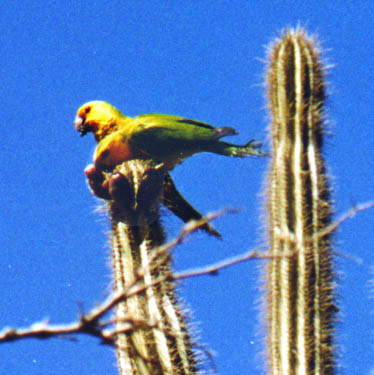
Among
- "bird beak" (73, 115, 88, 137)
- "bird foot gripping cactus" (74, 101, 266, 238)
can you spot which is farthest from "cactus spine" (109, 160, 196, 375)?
"bird beak" (73, 115, 88, 137)

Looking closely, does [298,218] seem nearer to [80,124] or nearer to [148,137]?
[148,137]

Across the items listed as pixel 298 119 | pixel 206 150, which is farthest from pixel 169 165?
pixel 298 119

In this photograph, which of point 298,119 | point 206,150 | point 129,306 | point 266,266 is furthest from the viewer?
point 206,150

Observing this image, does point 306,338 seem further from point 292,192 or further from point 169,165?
point 169,165

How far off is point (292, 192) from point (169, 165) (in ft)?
2.40

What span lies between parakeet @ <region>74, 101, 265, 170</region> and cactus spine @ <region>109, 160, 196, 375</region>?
103 mm

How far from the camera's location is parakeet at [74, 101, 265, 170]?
3.77m

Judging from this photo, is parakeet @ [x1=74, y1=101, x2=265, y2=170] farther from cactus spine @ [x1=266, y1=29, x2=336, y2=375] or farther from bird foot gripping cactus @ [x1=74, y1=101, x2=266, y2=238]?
cactus spine @ [x1=266, y1=29, x2=336, y2=375]

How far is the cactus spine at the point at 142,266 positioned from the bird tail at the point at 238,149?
36cm

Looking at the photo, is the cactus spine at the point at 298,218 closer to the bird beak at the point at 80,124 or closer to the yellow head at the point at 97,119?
the yellow head at the point at 97,119

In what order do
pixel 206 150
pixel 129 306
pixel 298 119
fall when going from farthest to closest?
1. pixel 206 150
2. pixel 298 119
3. pixel 129 306

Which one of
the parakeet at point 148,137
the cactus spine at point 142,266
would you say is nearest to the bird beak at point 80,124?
the parakeet at point 148,137

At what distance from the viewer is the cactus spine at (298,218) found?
328 cm

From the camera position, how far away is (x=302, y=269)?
332cm
